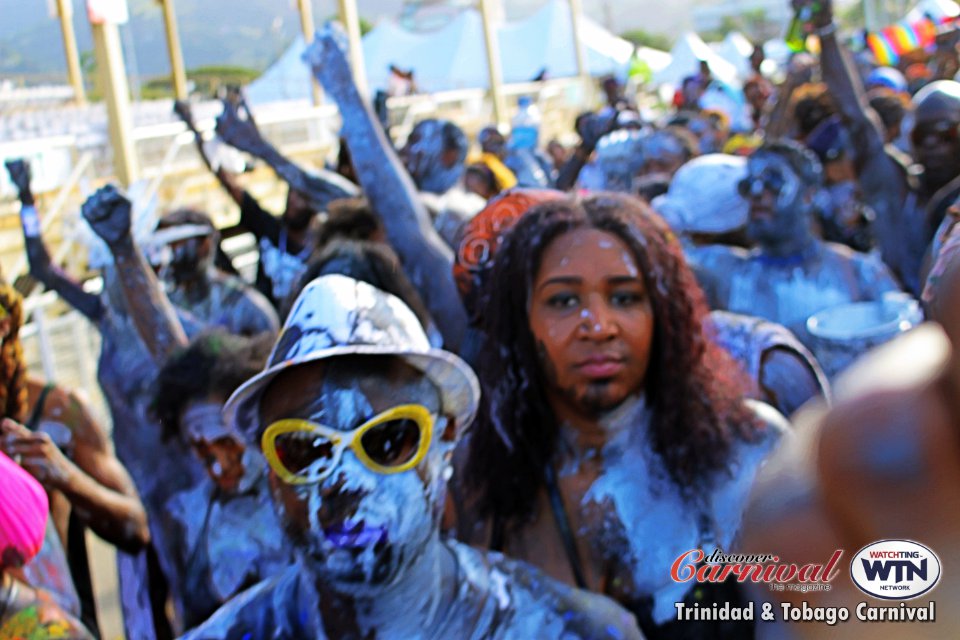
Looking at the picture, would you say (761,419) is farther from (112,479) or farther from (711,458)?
(112,479)

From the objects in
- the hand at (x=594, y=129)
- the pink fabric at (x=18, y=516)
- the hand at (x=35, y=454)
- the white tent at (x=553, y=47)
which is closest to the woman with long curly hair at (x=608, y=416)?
the pink fabric at (x=18, y=516)

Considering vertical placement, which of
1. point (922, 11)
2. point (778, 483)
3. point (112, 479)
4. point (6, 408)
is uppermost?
point (922, 11)

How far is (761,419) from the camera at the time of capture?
2180 mm

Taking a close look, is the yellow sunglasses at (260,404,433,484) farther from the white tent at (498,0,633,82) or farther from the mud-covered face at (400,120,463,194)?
the white tent at (498,0,633,82)

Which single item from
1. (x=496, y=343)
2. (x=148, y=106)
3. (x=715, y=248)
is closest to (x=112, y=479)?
(x=496, y=343)

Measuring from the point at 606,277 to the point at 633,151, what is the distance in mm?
4245

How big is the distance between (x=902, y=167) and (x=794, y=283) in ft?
5.35

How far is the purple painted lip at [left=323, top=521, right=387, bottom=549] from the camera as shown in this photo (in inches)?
61.3

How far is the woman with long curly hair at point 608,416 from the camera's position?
2013 millimetres

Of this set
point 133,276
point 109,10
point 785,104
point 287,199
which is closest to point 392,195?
point 133,276

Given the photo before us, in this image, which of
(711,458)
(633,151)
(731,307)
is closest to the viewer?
(711,458)

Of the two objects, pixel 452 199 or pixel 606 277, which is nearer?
pixel 606 277

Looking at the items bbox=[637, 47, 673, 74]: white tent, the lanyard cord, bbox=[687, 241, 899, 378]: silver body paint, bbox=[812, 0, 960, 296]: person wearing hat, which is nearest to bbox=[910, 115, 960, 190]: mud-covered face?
bbox=[812, 0, 960, 296]: person wearing hat

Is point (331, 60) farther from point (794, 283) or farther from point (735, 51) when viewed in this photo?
point (735, 51)
